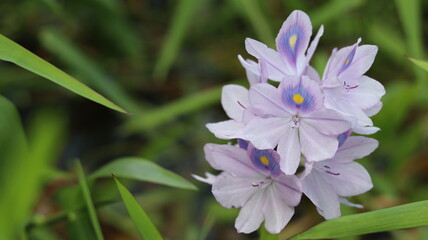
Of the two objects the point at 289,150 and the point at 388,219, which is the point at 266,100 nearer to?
the point at 289,150

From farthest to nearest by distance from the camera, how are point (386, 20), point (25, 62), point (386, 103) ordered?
point (386, 20)
point (386, 103)
point (25, 62)

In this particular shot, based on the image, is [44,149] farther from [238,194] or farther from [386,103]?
[238,194]

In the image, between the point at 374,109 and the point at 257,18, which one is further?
the point at 257,18

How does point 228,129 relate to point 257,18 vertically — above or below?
below

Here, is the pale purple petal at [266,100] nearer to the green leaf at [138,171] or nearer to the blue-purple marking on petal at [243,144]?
the blue-purple marking on petal at [243,144]

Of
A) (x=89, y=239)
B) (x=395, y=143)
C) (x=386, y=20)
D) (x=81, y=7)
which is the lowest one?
(x=395, y=143)

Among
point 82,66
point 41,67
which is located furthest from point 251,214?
point 82,66

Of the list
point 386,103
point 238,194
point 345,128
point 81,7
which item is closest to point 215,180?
point 238,194
